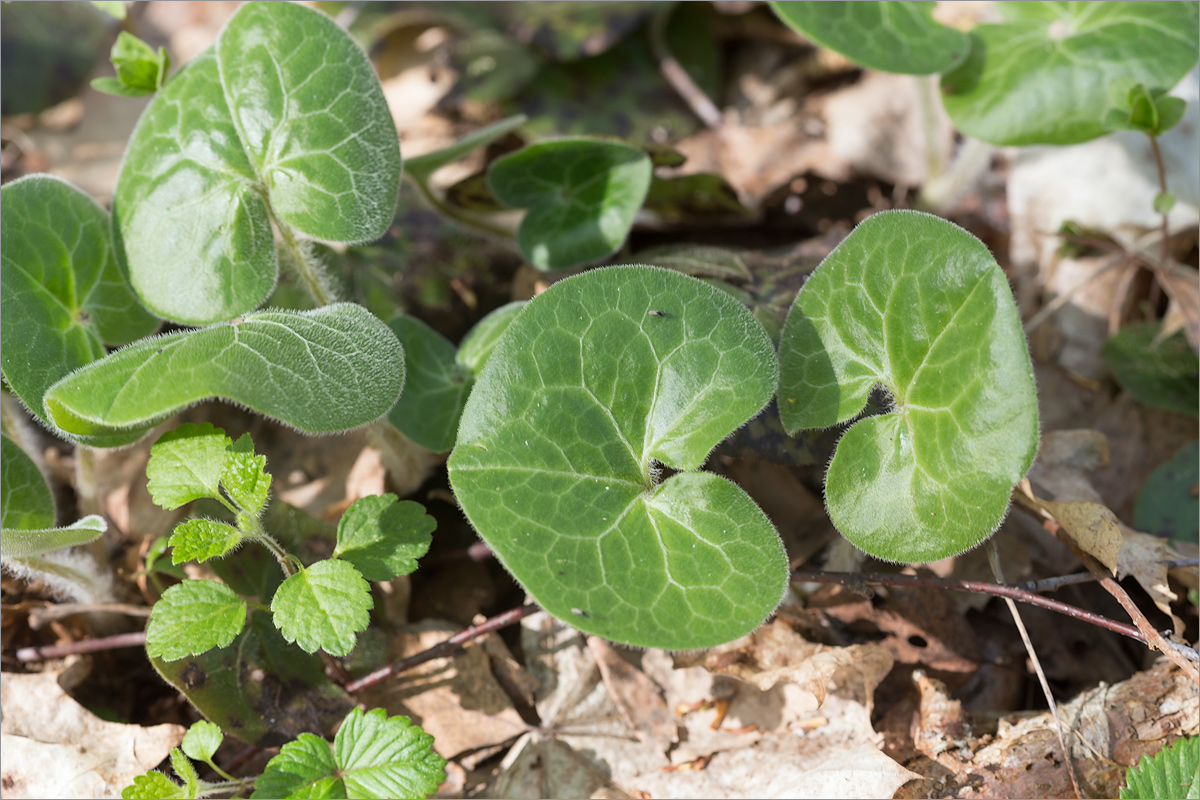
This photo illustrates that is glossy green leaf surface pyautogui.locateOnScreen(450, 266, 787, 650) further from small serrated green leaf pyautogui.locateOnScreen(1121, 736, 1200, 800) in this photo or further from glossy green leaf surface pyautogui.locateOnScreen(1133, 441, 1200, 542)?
glossy green leaf surface pyautogui.locateOnScreen(1133, 441, 1200, 542)

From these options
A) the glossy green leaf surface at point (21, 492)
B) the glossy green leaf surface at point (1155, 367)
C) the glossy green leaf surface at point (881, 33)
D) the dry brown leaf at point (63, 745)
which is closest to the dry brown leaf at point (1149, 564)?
the glossy green leaf surface at point (1155, 367)

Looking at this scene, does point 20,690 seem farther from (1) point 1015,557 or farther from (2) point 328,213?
(1) point 1015,557

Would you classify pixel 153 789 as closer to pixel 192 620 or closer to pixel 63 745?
pixel 192 620

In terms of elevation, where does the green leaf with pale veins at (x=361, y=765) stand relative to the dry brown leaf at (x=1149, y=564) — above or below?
above

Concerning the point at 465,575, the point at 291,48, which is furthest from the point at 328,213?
the point at 465,575

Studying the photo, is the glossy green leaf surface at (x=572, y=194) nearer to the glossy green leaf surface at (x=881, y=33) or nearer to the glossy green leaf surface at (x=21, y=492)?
the glossy green leaf surface at (x=881, y=33)

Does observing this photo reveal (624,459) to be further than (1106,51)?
No

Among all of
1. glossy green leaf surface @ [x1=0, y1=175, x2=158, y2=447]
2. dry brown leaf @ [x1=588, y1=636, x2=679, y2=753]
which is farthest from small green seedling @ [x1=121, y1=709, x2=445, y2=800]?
glossy green leaf surface @ [x1=0, y1=175, x2=158, y2=447]

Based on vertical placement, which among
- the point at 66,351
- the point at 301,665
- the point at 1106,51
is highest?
the point at 1106,51
